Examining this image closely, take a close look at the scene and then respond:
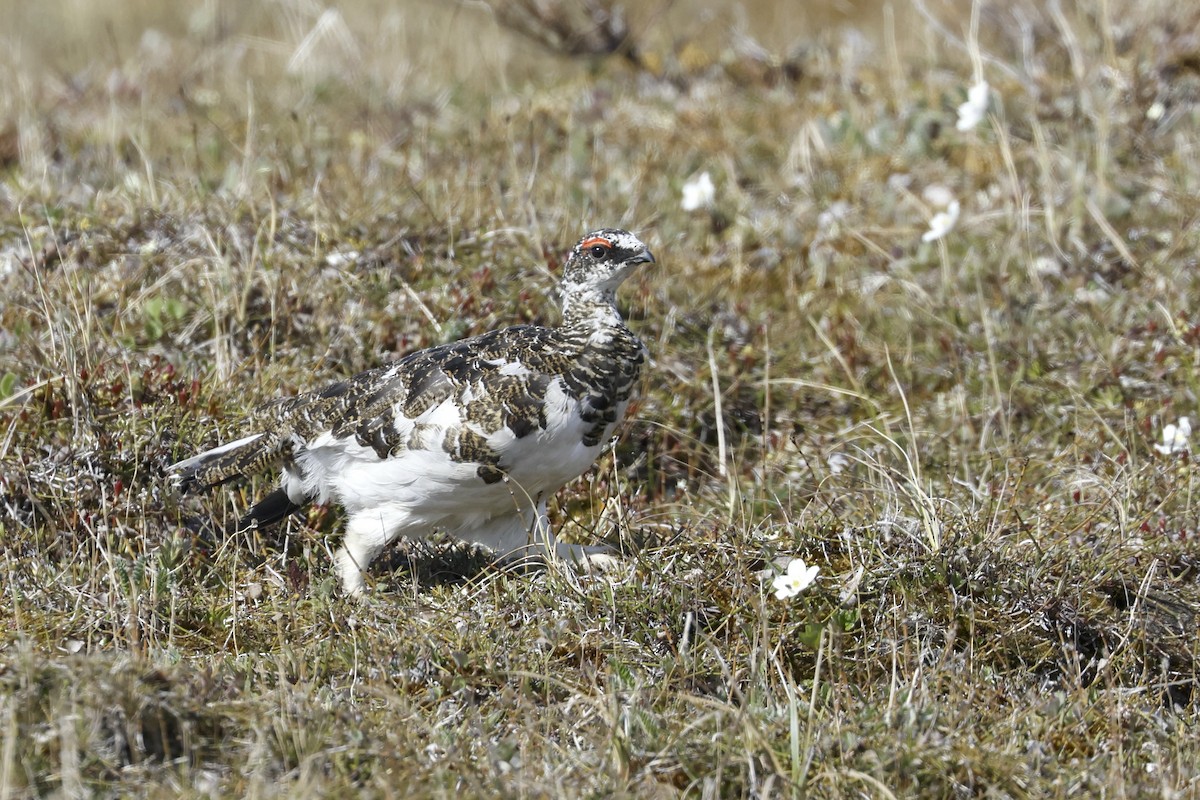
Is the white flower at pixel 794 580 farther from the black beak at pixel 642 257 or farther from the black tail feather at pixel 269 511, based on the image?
the black tail feather at pixel 269 511

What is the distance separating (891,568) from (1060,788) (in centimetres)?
77

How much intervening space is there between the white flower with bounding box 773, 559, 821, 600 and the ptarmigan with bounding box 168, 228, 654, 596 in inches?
27.1

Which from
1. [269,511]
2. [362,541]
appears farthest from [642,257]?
[269,511]

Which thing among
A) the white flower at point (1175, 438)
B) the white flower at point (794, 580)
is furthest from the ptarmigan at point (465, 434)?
the white flower at point (1175, 438)

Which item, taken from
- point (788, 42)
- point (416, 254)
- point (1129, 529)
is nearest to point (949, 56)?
point (788, 42)

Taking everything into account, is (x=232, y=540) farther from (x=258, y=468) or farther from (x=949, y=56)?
(x=949, y=56)

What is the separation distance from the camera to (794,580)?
320 cm

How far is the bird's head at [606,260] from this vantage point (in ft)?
12.4

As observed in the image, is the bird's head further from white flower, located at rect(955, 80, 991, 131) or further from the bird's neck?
white flower, located at rect(955, 80, 991, 131)

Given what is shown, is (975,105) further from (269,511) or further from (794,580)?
(269,511)

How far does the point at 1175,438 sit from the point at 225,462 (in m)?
3.08

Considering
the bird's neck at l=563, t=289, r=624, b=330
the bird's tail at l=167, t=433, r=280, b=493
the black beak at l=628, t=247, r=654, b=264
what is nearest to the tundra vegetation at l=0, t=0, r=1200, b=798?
the bird's tail at l=167, t=433, r=280, b=493

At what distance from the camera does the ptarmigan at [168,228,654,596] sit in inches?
138

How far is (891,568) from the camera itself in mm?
3420
